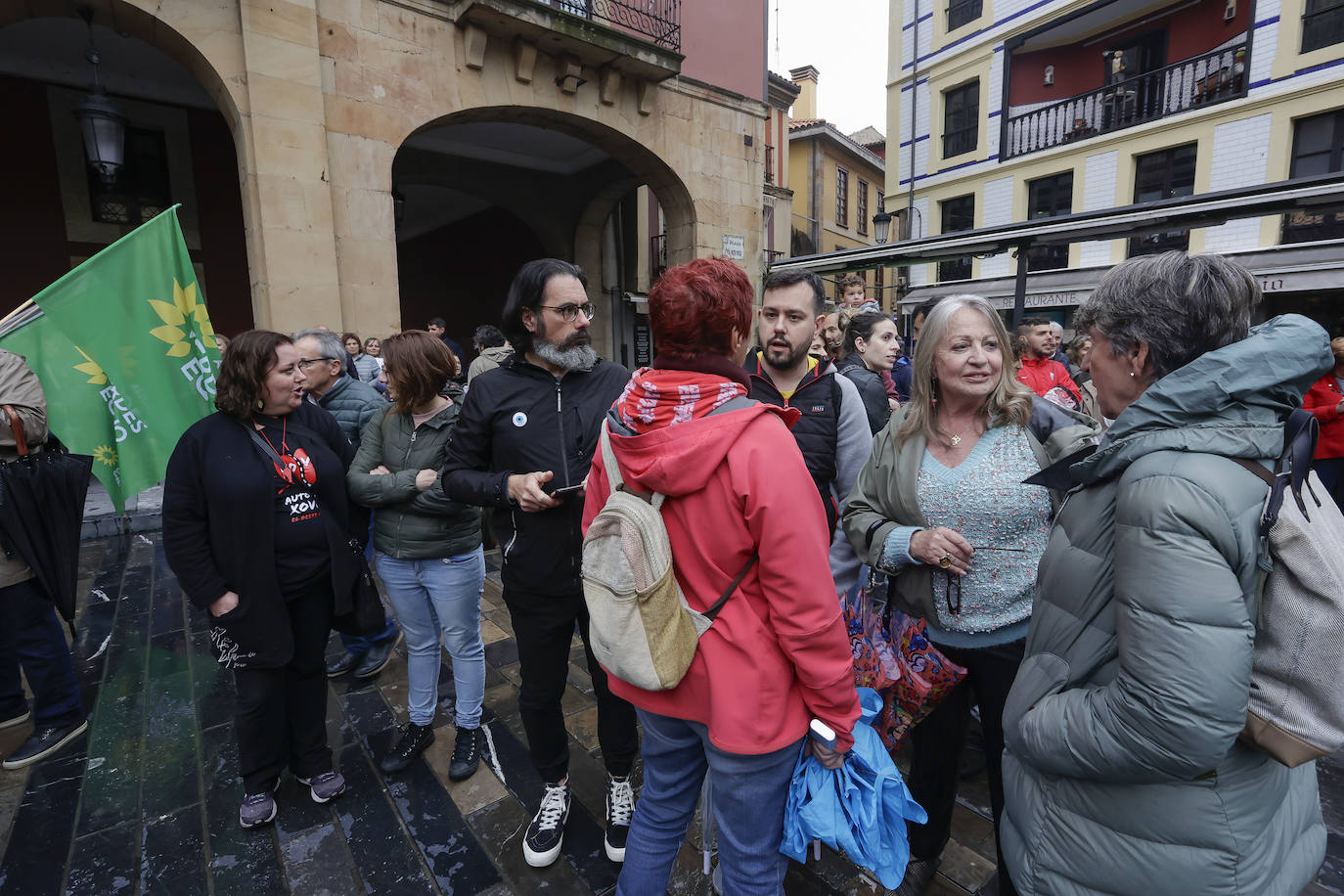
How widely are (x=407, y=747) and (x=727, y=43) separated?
35.9 ft

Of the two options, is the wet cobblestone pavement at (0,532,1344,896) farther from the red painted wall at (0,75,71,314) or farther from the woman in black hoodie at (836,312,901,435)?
the red painted wall at (0,75,71,314)

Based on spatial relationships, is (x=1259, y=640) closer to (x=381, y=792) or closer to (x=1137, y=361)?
(x=1137, y=361)

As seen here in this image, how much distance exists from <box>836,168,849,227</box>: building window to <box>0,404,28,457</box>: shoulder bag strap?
28271 mm

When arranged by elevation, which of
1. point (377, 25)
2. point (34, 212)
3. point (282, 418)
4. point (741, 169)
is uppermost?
point (377, 25)

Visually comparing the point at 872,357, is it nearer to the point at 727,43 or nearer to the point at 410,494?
the point at 410,494

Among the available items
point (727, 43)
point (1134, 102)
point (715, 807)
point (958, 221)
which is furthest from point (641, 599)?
point (958, 221)

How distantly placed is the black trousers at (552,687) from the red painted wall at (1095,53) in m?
21.8

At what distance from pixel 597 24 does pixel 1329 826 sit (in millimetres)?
9568

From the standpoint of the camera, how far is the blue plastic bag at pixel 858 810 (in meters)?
1.49

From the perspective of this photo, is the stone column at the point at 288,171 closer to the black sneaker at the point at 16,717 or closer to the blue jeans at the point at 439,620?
the black sneaker at the point at 16,717

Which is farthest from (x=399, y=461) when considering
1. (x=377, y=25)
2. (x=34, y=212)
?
(x=34, y=212)

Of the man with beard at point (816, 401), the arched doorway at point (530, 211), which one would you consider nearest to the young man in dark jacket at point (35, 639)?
the man with beard at point (816, 401)

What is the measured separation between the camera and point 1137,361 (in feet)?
4.22

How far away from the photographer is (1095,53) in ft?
59.2
